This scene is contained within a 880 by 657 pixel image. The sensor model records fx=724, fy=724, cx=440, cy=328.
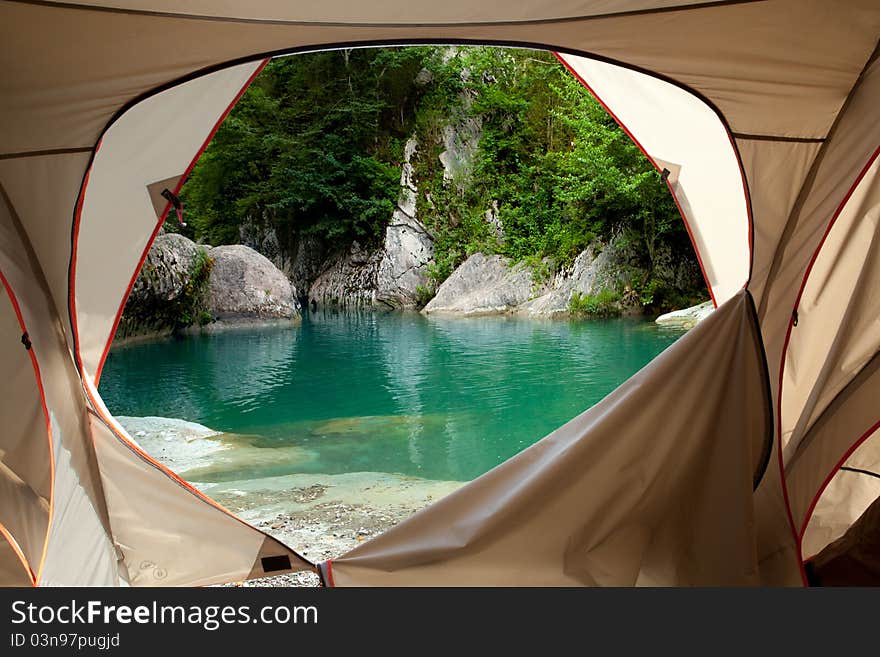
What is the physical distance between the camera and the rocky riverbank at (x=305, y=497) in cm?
281

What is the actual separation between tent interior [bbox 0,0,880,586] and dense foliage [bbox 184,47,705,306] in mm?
9365

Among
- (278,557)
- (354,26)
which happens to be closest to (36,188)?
(354,26)

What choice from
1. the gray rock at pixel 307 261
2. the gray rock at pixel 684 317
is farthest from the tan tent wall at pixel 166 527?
the gray rock at pixel 307 261

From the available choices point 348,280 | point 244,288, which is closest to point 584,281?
point 244,288

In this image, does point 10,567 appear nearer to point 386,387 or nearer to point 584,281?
point 386,387

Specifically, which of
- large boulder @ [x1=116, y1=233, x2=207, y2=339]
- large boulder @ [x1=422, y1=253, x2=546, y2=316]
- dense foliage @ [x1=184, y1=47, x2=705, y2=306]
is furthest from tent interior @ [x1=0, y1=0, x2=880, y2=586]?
large boulder @ [x1=422, y1=253, x2=546, y2=316]

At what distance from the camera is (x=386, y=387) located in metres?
6.67

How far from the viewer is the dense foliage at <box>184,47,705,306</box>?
38.5 ft

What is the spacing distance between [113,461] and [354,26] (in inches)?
50.5

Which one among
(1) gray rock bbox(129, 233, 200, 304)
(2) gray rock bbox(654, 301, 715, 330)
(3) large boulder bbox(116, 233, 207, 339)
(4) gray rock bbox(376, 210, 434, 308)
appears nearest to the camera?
(1) gray rock bbox(129, 233, 200, 304)

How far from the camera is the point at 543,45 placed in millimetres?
1799

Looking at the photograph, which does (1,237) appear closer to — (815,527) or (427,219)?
(815,527)

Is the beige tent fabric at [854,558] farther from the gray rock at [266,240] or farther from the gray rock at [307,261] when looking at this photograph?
the gray rock at [266,240]

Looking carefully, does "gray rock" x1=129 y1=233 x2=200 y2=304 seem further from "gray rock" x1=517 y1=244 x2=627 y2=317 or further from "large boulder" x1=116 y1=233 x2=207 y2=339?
"gray rock" x1=517 y1=244 x2=627 y2=317
